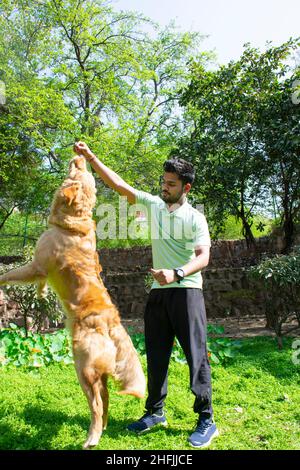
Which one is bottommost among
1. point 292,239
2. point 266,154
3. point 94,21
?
point 292,239

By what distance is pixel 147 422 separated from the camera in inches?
153

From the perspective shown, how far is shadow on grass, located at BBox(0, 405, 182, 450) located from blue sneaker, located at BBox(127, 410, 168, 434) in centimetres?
5

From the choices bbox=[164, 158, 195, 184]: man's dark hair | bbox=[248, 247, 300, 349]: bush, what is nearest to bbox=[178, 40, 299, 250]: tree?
bbox=[248, 247, 300, 349]: bush

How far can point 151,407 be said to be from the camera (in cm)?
395

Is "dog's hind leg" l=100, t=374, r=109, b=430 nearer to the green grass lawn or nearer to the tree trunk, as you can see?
the green grass lawn

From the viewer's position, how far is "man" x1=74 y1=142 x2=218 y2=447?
3578 millimetres

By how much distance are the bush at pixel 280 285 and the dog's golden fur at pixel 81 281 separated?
4.33 meters

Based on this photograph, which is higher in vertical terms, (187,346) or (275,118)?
(275,118)

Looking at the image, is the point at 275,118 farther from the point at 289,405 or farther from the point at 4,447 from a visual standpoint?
the point at 4,447

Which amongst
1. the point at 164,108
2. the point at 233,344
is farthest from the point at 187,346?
the point at 164,108

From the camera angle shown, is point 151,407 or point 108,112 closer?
point 151,407

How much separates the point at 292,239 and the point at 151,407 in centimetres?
679

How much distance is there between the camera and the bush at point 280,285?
278 inches

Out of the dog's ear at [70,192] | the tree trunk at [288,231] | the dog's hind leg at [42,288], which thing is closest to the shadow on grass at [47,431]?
the dog's hind leg at [42,288]
